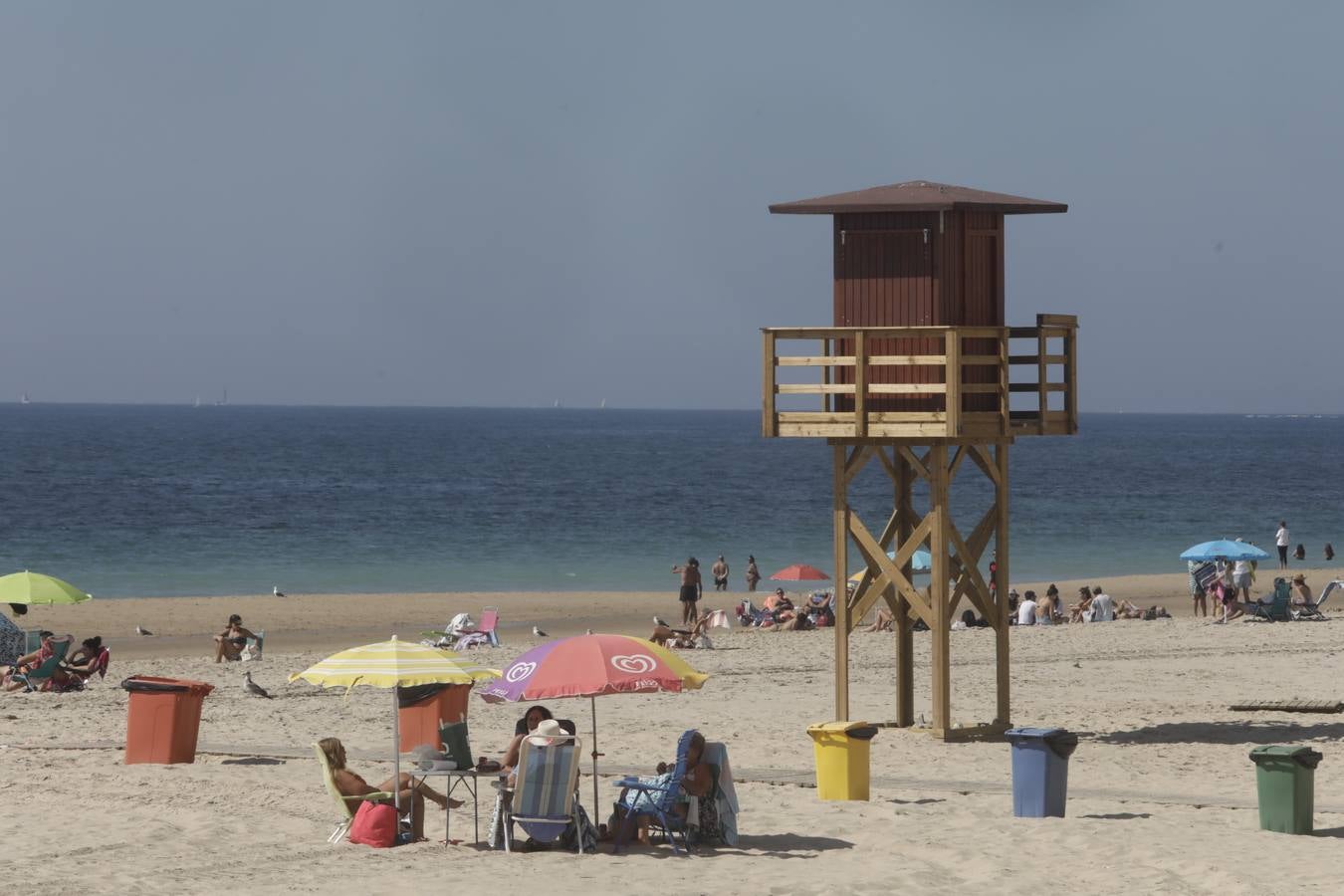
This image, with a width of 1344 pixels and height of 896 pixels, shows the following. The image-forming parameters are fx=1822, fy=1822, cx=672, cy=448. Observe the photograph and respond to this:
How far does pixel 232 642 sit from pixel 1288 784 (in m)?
17.1

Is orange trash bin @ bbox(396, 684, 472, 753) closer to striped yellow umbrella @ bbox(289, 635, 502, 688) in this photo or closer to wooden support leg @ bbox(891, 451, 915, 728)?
striped yellow umbrella @ bbox(289, 635, 502, 688)

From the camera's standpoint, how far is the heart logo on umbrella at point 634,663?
40.7ft

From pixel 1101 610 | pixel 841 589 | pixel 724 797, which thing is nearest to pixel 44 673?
pixel 841 589

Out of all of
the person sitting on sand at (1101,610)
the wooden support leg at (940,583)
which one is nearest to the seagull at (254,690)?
the wooden support leg at (940,583)

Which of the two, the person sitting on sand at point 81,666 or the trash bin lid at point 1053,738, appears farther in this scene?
the person sitting on sand at point 81,666

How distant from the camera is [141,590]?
4409 centimetres

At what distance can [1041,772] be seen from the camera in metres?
13.5

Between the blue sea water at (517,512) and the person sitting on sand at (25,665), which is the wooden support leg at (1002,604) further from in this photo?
the blue sea water at (517,512)

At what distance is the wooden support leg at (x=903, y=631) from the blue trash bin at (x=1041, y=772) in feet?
15.9

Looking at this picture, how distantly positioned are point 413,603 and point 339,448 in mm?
105968

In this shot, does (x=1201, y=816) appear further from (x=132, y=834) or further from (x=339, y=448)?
(x=339, y=448)

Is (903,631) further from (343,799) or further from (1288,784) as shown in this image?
(343,799)

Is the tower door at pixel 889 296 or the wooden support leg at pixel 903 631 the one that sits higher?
the tower door at pixel 889 296

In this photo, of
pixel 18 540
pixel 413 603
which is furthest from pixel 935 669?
pixel 18 540
